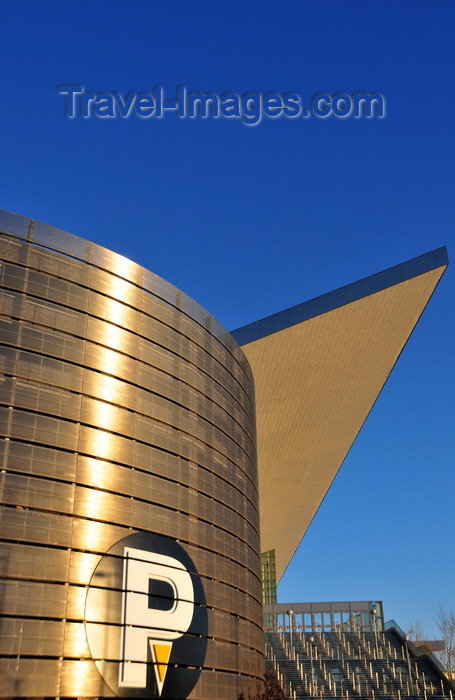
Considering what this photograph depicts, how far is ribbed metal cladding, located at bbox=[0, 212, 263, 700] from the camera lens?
19641mm

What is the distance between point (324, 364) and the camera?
44.1 meters

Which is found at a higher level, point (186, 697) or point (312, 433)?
point (312, 433)

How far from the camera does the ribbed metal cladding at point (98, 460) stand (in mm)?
19641

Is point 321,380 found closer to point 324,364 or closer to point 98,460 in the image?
point 324,364

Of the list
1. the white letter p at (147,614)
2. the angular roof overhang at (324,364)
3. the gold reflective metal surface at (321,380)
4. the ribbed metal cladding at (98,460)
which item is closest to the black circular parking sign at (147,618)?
the white letter p at (147,614)

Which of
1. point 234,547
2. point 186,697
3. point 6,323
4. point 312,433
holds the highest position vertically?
point 312,433

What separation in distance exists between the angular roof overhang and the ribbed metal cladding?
9820mm

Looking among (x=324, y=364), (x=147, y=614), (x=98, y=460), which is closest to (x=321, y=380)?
(x=324, y=364)

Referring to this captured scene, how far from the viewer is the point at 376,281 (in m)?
38.1

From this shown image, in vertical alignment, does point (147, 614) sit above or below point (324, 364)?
below

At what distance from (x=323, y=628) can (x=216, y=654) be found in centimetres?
2967

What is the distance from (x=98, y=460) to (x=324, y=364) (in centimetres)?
2420

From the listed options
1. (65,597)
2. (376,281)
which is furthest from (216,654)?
(376,281)

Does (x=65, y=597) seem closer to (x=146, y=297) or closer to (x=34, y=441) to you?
(x=34, y=441)
